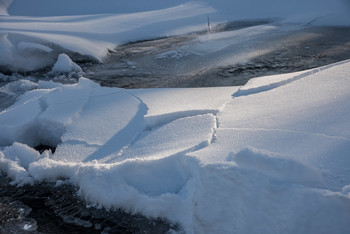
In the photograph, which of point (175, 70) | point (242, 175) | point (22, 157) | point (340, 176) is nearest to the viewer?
point (340, 176)

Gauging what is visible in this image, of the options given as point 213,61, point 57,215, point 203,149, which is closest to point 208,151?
point 203,149

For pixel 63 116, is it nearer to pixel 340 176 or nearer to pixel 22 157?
pixel 22 157

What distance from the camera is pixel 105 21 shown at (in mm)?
9445

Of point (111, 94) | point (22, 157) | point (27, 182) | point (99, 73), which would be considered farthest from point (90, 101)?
point (99, 73)

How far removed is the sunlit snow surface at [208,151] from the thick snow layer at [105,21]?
2723mm

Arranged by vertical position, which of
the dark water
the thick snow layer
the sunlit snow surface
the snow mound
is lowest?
the dark water

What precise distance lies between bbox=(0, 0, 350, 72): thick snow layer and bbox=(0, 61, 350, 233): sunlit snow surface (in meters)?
2.72

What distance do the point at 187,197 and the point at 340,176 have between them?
3.16ft

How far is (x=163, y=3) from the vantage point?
44.1ft

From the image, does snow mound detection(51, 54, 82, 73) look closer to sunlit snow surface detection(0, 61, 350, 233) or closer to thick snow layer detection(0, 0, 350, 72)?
thick snow layer detection(0, 0, 350, 72)

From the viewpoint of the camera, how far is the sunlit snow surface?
6.33ft

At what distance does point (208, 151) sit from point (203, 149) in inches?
2.7

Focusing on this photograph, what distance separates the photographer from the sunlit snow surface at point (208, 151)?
1.93 meters

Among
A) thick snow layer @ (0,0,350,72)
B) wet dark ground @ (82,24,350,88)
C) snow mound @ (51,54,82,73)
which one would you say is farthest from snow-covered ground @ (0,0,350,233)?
thick snow layer @ (0,0,350,72)
